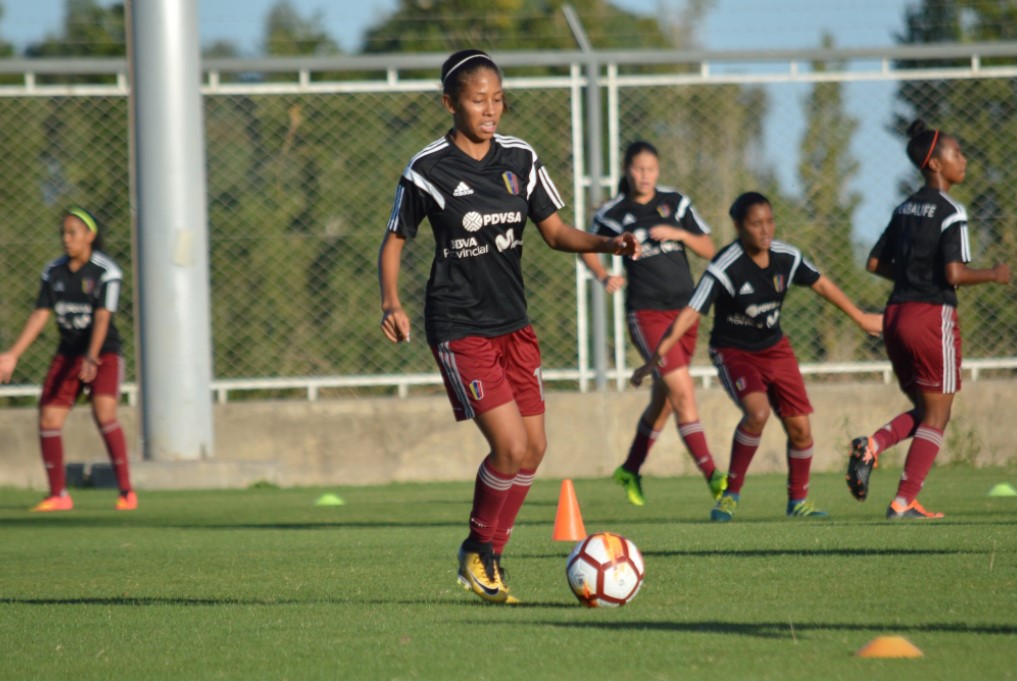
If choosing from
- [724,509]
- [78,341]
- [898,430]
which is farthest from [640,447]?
[78,341]

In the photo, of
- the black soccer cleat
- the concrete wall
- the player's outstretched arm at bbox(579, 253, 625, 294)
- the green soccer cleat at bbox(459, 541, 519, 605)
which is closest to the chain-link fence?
the concrete wall

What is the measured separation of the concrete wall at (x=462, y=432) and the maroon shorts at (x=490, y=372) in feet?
23.4

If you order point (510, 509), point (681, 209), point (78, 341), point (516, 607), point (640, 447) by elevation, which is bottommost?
point (640, 447)

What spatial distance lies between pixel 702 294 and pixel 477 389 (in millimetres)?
3496

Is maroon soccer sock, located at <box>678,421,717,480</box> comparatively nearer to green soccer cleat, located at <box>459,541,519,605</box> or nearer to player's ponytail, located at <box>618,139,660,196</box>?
player's ponytail, located at <box>618,139,660,196</box>

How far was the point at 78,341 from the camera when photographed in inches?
448

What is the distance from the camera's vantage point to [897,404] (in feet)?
43.5

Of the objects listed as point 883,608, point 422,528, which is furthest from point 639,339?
point 883,608

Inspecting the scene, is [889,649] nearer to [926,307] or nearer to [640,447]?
[926,307]

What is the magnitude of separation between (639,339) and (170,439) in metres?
4.31

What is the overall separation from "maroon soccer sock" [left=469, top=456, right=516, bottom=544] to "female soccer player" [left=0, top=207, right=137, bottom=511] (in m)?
5.86

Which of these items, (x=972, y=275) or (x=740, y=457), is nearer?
(x=972, y=275)

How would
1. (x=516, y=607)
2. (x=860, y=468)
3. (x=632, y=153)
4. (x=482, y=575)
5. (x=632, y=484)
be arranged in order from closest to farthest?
(x=516, y=607) → (x=482, y=575) → (x=860, y=468) → (x=632, y=484) → (x=632, y=153)

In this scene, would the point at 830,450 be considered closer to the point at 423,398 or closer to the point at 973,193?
the point at 973,193
